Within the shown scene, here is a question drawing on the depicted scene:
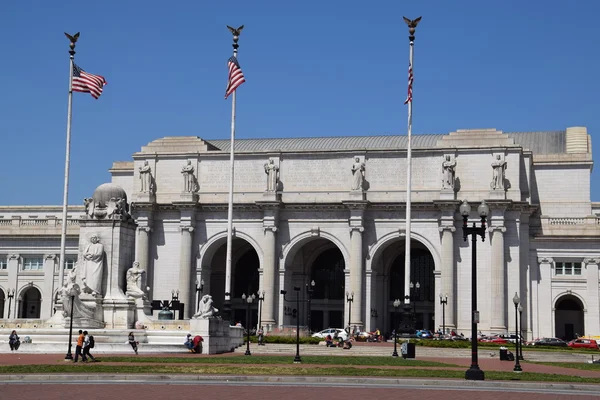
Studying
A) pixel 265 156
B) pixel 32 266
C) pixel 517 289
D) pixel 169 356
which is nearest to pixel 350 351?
pixel 169 356

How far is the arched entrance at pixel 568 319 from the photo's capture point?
98.9 m

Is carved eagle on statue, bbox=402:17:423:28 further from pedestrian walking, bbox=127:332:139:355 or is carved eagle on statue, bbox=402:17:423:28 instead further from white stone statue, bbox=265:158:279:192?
pedestrian walking, bbox=127:332:139:355

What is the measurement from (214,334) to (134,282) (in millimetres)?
5805

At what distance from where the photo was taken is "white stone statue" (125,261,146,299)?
57219 mm

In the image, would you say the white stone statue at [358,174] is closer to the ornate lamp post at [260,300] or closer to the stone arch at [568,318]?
the ornate lamp post at [260,300]

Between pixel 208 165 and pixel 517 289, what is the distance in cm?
3557

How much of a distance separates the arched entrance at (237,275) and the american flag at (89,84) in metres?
39.6

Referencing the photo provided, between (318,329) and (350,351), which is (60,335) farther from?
(318,329)

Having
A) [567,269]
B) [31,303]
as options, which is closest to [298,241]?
[567,269]

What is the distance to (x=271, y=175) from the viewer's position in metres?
102

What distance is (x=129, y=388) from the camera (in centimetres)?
3136

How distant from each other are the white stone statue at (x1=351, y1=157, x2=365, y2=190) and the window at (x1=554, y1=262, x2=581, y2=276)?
21307 mm

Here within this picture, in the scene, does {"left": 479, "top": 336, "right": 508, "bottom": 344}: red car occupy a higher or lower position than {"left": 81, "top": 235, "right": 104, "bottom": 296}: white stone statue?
lower

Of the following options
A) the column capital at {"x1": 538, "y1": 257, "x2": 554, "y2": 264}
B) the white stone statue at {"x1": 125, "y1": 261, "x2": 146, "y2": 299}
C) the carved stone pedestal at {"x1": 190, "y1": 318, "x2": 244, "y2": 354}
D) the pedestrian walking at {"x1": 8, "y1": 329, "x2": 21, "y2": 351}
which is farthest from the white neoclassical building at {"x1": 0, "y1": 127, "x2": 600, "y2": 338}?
the pedestrian walking at {"x1": 8, "y1": 329, "x2": 21, "y2": 351}
